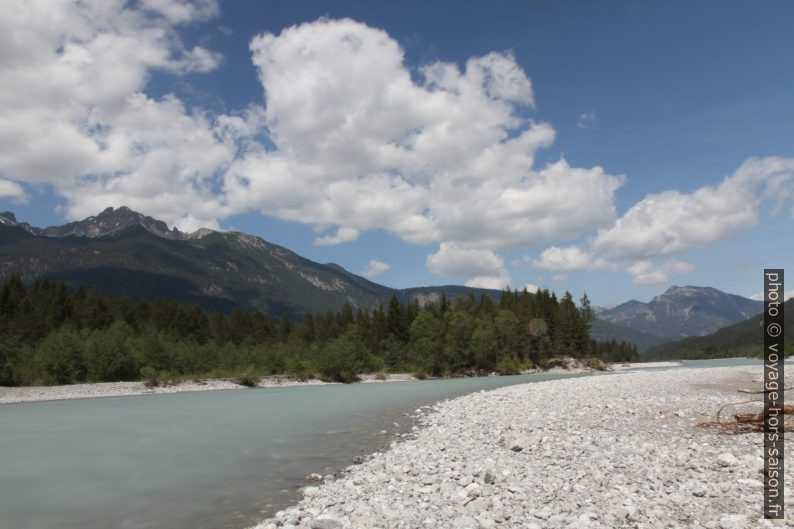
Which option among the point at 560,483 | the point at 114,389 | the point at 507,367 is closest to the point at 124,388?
the point at 114,389

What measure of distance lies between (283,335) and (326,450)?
12129cm

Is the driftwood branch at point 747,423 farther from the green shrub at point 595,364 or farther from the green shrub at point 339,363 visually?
the green shrub at point 595,364

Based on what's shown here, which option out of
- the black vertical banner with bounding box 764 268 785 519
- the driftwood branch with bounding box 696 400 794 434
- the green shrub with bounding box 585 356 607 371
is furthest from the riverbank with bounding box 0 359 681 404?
the black vertical banner with bounding box 764 268 785 519

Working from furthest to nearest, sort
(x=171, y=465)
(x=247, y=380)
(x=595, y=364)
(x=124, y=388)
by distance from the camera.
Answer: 1. (x=595, y=364)
2. (x=247, y=380)
3. (x=124, y=388)
4. (x=171, y=465)

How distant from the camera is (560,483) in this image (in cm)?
1009

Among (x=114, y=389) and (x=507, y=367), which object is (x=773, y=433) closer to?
(x=114, y=389)

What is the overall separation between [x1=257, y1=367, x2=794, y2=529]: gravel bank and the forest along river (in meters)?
1.98

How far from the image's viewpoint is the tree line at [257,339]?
74.4 meters

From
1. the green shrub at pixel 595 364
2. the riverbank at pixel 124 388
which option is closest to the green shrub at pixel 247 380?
the riverbank at pixel 124 388

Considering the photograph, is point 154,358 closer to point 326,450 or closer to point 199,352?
point 199,352

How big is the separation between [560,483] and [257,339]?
5017 inches

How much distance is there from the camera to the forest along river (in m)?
11.3

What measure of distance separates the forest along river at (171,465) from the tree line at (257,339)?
49.4 metres

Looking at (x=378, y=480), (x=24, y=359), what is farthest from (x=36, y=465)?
(x=24, y=359)
